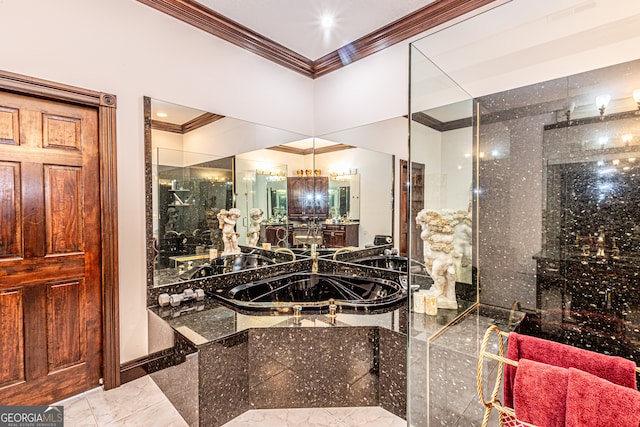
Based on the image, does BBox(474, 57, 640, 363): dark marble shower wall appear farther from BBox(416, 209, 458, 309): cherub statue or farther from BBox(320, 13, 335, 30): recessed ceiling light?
BBox(320, 13, 335, 30): recessed ceiling light

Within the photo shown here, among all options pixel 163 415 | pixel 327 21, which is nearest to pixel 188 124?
pixel 327 21

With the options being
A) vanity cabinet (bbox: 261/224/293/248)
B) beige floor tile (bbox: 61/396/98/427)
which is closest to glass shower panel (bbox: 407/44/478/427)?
vanity cabinet (bbox: 261/224/293/248)

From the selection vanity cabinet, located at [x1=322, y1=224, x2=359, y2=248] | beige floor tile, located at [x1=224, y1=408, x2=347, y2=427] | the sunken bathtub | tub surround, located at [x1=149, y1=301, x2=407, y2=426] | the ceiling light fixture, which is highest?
the ceiling light fixture

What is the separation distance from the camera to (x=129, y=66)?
219 cm

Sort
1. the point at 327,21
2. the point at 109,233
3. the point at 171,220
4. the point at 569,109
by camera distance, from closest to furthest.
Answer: the point at 569,109, the point at 109,233, the point at 171,220, the point at 327,21

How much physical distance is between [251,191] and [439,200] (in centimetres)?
174

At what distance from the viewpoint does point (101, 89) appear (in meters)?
2.08

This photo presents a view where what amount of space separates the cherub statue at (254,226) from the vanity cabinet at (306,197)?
365mm

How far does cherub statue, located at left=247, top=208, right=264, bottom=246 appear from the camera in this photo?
9.82 feet

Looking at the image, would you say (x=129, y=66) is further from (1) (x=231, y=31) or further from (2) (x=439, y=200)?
(2) (x=439, y=200)

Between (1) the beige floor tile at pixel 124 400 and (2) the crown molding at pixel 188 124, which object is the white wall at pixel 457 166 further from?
(1) the beige floor tile at pixel 124 400

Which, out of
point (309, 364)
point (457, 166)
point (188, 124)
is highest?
point (188, 124)

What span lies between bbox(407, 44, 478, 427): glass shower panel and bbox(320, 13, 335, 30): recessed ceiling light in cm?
101

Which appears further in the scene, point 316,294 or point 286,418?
point 316,294
